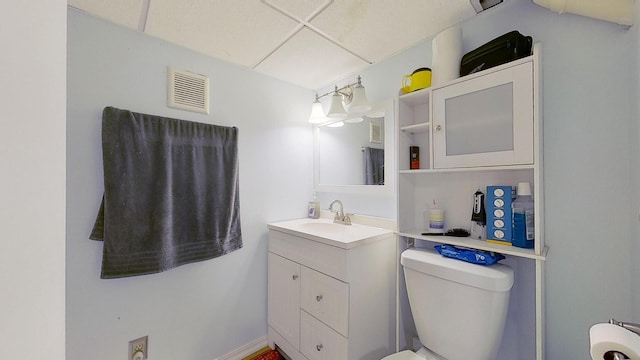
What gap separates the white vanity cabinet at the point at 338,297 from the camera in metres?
1.18

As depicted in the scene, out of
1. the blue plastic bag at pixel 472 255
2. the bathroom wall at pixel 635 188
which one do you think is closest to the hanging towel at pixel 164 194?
the blue plastic bag at pixel 472 255

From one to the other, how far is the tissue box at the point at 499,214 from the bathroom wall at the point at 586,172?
17cm

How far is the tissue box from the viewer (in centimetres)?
100

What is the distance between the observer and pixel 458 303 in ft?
3.18

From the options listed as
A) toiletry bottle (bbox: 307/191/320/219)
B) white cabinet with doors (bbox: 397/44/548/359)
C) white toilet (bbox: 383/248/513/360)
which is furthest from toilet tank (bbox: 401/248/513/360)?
toiletry bottle (bbox: 307/191/320/219)

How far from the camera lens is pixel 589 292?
2.99 ft

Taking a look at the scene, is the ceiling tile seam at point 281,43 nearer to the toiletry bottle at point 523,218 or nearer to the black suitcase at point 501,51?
the black suitcase at point 501,51

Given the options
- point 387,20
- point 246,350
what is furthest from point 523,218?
point 246,350

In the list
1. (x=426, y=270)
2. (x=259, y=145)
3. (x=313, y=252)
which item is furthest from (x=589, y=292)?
(x=259, y=145)

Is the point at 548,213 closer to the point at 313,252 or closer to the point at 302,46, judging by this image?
the point at 313,252

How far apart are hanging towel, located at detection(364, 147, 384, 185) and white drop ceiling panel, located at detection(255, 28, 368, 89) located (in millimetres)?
618

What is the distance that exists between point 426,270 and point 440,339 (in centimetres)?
30

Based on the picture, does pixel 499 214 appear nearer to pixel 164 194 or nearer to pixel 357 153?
pixel 357 153

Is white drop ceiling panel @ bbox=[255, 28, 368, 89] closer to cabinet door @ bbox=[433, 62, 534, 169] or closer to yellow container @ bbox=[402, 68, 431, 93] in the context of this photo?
yellow container @ bbox=[402, 68, 431, 93]
